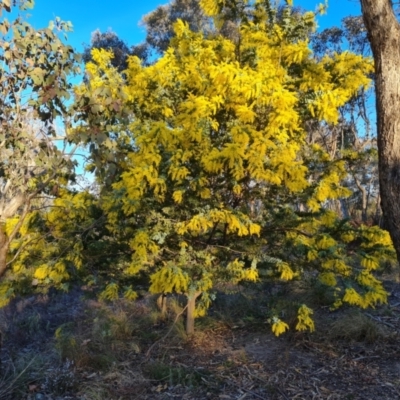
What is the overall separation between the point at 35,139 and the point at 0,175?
359 millimetres

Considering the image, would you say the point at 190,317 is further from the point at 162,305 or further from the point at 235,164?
the point at 235,164

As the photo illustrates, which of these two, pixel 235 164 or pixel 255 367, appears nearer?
pixel 235 164

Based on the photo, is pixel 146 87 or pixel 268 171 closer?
pixel 268 171

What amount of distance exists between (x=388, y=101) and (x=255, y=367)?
3.46 meters

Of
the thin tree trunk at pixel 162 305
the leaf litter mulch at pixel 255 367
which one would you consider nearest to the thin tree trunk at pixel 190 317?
the leaf litter mulch at pixel 255 367

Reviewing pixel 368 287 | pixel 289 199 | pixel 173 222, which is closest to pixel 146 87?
pixel 173 222

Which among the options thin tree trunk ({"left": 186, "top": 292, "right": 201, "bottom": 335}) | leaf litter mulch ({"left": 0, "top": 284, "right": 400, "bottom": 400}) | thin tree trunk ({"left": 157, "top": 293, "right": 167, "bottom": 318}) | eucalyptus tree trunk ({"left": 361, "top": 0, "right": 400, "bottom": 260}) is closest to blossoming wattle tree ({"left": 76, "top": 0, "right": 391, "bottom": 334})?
thin tree trunk ({"left": 186, "top": 292, "right": 201, "bottom": 335})

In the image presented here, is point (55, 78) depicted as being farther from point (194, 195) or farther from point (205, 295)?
point (205, 295)

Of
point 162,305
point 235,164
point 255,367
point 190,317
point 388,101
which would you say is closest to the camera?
point 388,101

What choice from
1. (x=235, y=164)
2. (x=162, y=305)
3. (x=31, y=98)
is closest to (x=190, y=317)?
(x=162, y=305)

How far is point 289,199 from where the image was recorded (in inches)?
223

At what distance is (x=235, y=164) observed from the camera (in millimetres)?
4453

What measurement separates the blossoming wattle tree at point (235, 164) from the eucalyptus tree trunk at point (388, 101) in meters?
1.32

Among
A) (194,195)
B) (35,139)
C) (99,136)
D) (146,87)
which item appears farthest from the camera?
(146,87)
